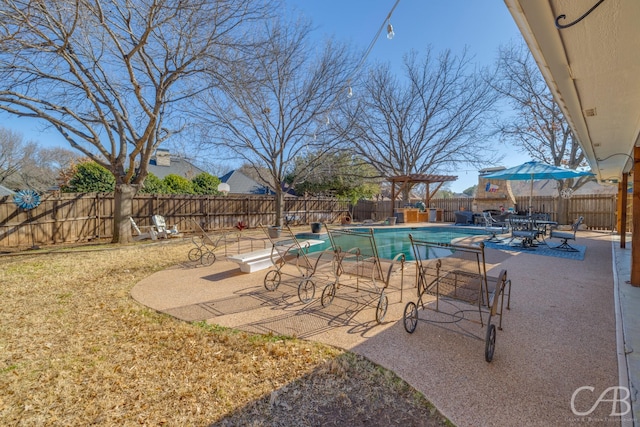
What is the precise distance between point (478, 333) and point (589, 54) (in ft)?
9.37

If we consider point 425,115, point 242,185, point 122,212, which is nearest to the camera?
point 122,212

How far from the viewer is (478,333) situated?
322 centimetres

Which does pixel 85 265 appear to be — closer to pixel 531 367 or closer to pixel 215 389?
pixel 215 389

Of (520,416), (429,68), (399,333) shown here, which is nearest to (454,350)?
(399,333)

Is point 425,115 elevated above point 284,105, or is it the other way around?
point 425,115

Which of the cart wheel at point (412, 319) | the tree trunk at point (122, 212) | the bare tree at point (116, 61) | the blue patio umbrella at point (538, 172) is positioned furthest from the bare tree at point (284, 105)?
the cart wheel at point (412, 319)

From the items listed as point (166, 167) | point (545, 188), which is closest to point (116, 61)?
point (166, 167)

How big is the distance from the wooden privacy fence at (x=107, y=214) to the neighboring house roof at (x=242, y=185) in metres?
9.36

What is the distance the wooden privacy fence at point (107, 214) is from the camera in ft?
29.7

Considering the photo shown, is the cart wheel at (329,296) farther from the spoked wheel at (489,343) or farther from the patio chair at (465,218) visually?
the patio chair at (465,218)

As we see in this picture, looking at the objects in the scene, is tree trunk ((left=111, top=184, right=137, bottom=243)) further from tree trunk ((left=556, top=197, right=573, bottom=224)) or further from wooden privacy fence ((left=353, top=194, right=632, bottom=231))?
tree trunk ((left=556, top=197, right=573, bottom=224))

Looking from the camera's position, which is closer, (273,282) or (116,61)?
(273,282)

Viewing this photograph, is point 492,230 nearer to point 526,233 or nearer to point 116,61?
point 526,233

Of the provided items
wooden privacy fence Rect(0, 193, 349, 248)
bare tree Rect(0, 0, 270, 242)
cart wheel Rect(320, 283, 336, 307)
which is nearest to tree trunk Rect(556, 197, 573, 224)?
wooden privacy fence Rect(0, 193, 349, 248)
